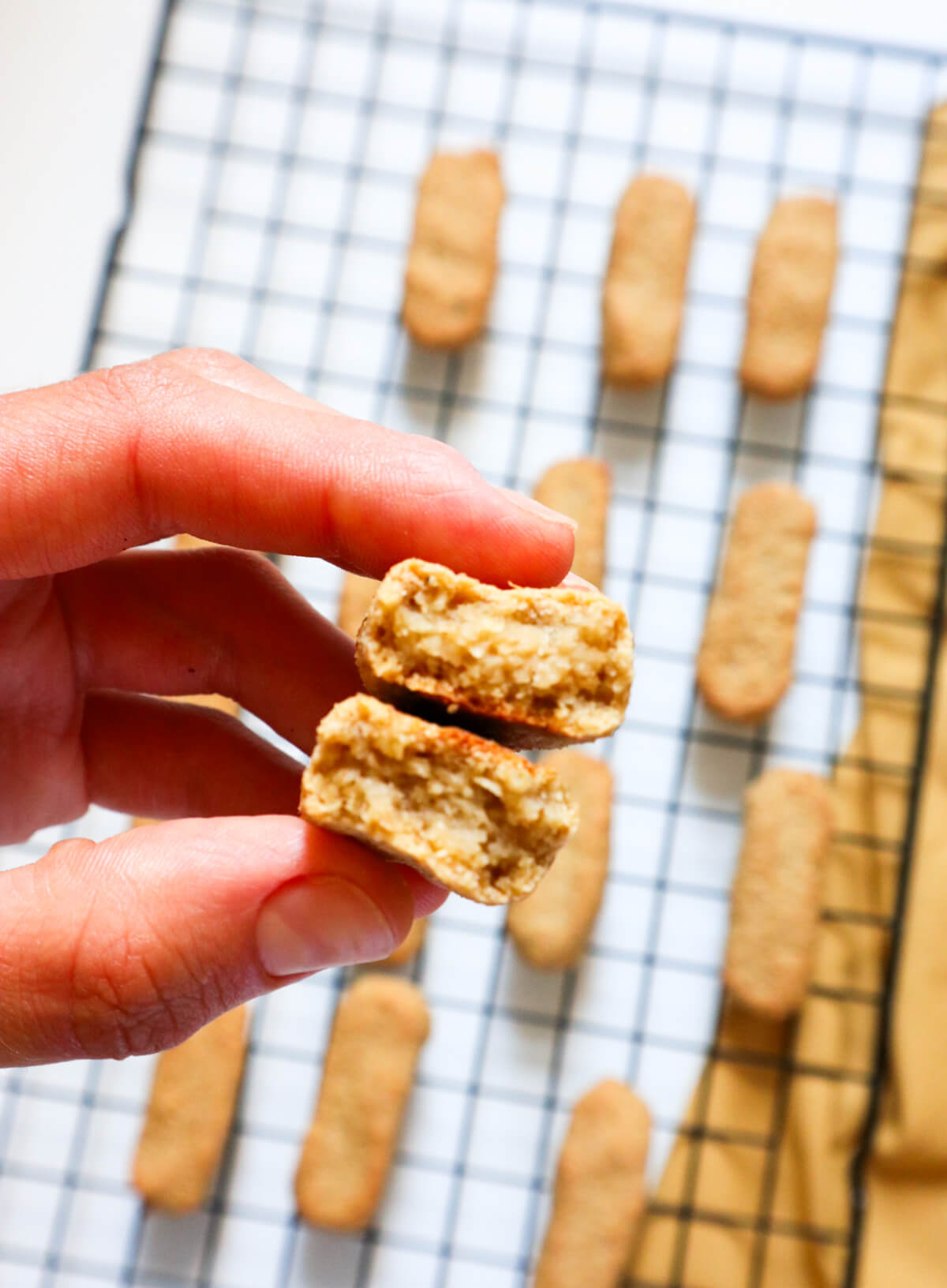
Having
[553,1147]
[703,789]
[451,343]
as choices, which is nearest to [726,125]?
[451,343]

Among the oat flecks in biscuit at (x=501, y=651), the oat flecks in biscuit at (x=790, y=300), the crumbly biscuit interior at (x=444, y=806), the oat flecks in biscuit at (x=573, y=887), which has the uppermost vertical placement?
the oat flecks in biscuit at (x=790, y=300)

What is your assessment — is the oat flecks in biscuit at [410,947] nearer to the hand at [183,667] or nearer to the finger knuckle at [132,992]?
the hand at [183,667]

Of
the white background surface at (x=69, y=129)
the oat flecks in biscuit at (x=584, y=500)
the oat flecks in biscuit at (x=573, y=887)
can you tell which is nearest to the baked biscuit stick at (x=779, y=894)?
the oat flecks in biscuit at (x=573, y=887)

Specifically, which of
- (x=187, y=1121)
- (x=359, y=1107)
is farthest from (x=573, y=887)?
(x=187, y=1121)

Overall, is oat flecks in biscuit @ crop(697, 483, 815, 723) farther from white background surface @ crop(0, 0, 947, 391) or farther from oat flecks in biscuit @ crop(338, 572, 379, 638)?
white background surface @ crop(0, 0, 947, 391)

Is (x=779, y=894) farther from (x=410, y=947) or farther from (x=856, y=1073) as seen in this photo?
(x=410, y=947)

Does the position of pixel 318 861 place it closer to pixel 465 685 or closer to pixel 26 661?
pixel 465 685

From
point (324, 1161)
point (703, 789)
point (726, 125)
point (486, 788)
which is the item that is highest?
point (726, 125)

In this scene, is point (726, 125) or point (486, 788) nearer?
point (486, 788)
